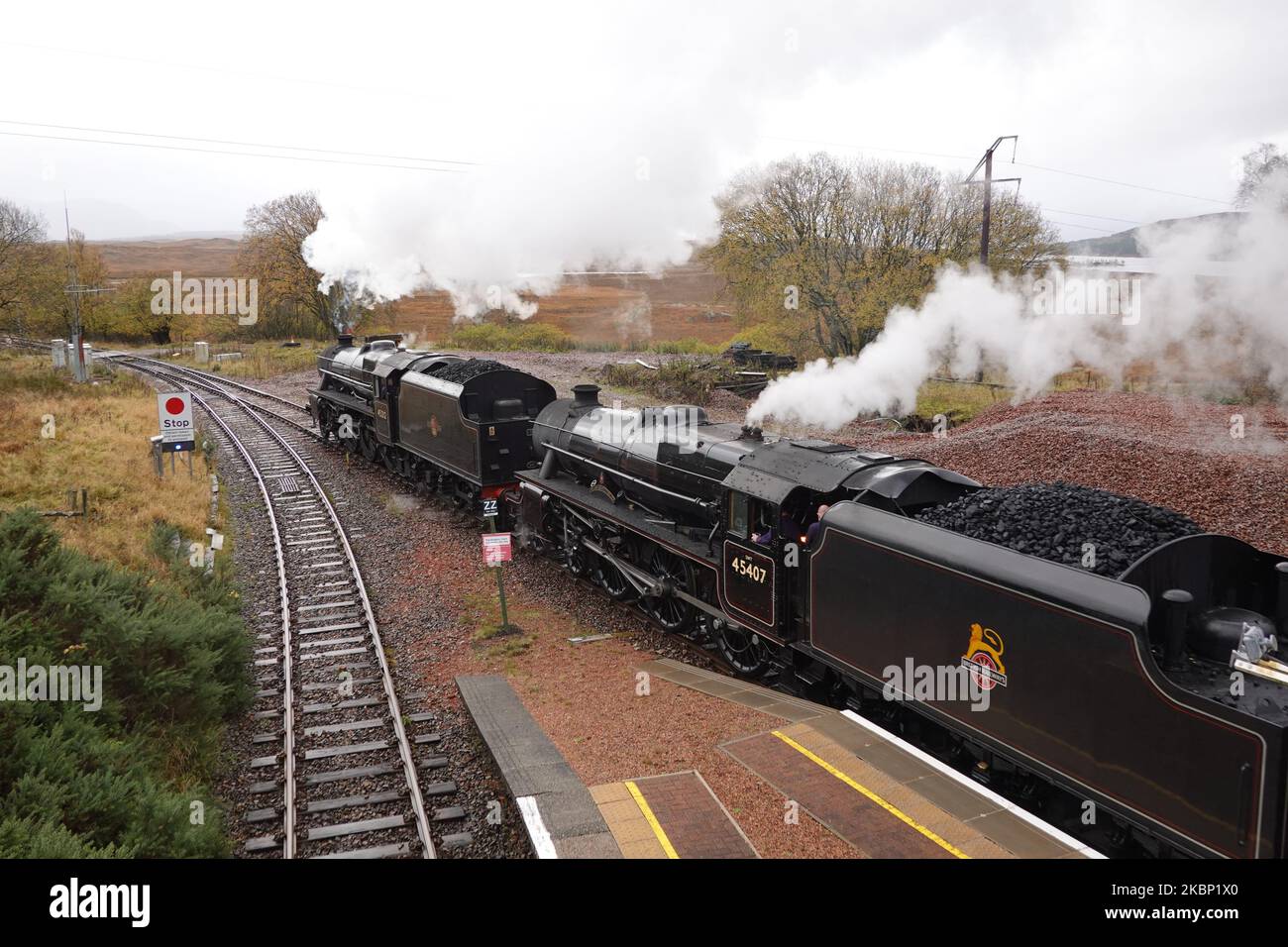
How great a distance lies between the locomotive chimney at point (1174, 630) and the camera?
538 cm

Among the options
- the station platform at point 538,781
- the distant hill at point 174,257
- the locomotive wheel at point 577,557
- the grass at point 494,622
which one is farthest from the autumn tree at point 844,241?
the distant hill at point 174,257

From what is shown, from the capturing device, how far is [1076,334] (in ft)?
46.6

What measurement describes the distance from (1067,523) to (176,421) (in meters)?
15.8

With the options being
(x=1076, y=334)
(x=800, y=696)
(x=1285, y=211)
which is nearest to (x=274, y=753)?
(x=800, y=696)

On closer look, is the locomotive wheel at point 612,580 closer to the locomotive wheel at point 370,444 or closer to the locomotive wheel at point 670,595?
the locomotive wheel at point 670,595

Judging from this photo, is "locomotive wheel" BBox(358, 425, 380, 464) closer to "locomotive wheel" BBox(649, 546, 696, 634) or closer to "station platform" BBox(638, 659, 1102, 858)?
"locomotive wheel" BBox(649, 546, 696, 634)

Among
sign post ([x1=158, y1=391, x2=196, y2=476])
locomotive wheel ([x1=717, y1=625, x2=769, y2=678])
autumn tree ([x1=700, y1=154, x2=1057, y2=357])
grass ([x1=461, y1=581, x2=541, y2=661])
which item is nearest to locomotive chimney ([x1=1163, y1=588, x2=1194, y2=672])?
locomotive wheel ([x1=717, y1=625, x2=769, y2=678])

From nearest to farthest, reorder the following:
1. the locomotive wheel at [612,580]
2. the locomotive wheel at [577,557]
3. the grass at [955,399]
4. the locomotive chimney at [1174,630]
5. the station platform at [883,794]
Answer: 1. the locomotive chimney at [1174,630]
2. the station platform at [883,794]
3. the locomotive wheel at [612,580]
4. the locomotive wheel at [577,557]
5. the grass at [955,399]

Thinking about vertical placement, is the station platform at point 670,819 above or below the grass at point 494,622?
above

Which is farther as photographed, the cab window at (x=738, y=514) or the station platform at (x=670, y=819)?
the cab window at (x=738, y=514)

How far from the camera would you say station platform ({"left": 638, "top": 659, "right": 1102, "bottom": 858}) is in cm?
560

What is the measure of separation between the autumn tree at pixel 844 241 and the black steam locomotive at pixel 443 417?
13161mm

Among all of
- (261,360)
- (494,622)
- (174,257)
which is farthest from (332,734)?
(174,257)

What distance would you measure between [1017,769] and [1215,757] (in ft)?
6.29
